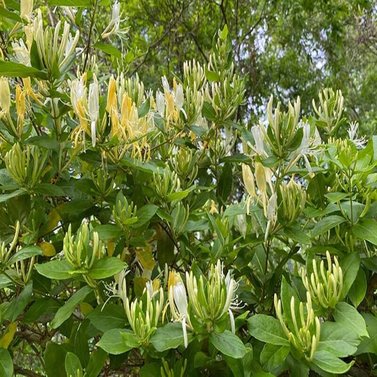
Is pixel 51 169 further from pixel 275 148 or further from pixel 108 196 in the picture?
pixel 275 148

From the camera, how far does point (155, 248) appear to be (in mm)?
1033

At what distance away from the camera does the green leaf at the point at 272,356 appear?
2.29 feet

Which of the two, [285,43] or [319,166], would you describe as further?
[285,43]

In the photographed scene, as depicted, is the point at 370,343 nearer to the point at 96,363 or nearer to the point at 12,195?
the point at 96,363

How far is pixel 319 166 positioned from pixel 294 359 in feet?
1.08

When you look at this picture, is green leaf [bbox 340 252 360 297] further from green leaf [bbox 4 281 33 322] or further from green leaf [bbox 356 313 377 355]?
green leaf [bbox 4 281 33 322]

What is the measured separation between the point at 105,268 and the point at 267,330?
0.72ft

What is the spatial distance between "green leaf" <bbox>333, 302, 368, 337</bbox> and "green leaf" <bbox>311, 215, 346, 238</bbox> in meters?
0.13

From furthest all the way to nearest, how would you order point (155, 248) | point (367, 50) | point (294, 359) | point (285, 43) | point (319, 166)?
point (367, 50) → point (285, 43) → point (155, 248) → point (319, 166) → point (294, 359)

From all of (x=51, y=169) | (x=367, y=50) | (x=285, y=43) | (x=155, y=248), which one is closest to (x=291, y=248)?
(x=155, y=248)

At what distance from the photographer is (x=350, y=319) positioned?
72 cm

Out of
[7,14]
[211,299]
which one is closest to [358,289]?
[211,299]

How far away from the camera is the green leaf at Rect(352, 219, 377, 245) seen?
31.3 inches

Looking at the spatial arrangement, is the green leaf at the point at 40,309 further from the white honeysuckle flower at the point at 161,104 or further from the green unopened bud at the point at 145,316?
the white honeysuckle flower at the point at 161,104
